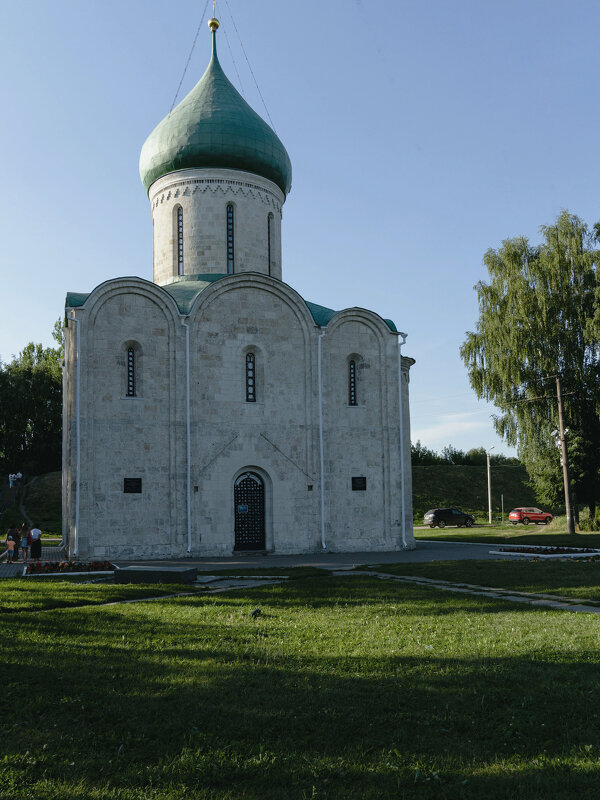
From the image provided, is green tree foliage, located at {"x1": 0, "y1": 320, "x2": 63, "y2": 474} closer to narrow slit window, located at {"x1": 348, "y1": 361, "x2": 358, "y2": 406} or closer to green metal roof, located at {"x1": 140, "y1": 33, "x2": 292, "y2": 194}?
green metal roof, located at {"x1": 140, "y1": 33, "x2": 292, "y2": 194}

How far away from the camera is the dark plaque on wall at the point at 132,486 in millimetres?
20031

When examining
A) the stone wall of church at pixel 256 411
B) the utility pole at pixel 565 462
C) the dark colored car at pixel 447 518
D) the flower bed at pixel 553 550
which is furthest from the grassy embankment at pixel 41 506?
the utility pole at pixel 565 462

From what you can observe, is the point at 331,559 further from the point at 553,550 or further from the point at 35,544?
the point at 35,544

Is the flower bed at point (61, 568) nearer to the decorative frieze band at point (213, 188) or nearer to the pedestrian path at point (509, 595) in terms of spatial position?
the pedestrian path at point (509, 595)

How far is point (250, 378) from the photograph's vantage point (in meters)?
22.0

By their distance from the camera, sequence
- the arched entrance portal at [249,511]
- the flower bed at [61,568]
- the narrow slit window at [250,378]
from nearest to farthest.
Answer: the flower bed at [61,568]
the arched entrance portal at [249,511]
the narrow slit window at [250,378]

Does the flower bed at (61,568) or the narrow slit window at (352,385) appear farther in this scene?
the narrow slit window at (352,385)

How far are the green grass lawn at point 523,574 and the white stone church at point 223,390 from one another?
6.11 meters

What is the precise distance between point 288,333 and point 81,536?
8.37m

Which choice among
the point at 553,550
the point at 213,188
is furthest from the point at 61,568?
the point at 213,188

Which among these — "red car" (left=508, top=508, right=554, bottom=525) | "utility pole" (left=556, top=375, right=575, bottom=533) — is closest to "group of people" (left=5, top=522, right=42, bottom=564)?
"utility pole" (left=556, top=375, right=575, bottom=533)

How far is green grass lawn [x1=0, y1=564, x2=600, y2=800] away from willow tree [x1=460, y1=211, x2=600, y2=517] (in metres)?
22.0

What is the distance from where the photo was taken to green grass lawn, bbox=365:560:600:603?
448 inches

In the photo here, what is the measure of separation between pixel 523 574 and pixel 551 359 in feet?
57.8
